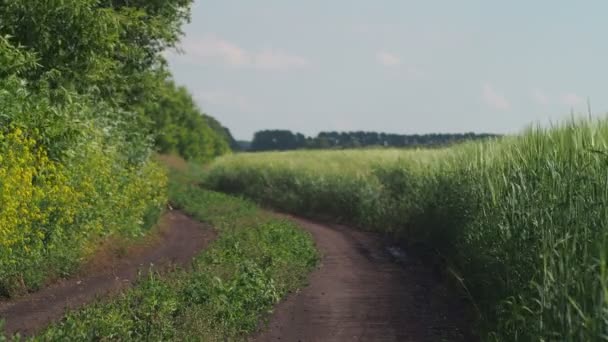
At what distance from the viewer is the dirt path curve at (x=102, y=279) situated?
11.8m

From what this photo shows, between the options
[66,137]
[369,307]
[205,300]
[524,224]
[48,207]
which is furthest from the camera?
[66,137]

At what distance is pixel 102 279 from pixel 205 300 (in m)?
5.22

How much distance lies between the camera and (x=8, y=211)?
1152 cm

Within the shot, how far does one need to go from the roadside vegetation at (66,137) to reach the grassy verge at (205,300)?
7.58 feet

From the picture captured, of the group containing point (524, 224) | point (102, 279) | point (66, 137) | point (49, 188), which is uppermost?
point (66, 137)

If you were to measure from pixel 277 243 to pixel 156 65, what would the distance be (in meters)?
9.14

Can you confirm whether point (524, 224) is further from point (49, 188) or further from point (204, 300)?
point (49, 188)

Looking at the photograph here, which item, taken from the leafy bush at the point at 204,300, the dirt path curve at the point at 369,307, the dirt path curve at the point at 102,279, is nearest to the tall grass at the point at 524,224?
the dirt path curve at the point at 369,307

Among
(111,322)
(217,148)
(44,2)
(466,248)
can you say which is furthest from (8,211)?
(217,148)

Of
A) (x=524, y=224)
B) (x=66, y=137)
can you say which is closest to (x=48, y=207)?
(x=66, y=137)

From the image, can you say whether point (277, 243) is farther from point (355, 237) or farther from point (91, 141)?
point (355, 237)

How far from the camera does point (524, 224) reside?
9.88 m

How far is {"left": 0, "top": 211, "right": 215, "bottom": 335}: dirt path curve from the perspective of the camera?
11.8m

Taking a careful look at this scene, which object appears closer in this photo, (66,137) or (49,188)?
(49,188)
